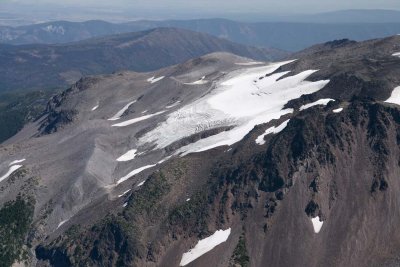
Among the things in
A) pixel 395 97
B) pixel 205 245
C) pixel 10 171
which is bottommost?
pixel 205 245

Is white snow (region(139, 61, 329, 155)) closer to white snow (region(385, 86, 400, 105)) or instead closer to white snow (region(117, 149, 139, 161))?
white snow (region(117, 149, 139, 161))

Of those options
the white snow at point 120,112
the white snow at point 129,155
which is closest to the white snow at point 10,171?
the white snow at point 129,155

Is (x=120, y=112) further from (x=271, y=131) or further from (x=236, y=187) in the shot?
(x=236, y=187)

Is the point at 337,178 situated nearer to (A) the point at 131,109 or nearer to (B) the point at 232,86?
(B) the point at 232,86

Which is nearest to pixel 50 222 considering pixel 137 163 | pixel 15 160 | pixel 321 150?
pixel 137 163

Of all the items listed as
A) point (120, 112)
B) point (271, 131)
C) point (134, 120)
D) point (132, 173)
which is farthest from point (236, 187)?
point (120, 112)

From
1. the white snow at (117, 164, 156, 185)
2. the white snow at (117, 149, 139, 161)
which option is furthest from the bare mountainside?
the white snow at (117, 149, 139, 161)

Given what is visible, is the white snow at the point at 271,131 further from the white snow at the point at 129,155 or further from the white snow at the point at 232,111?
the white snow at the point at 129,155
